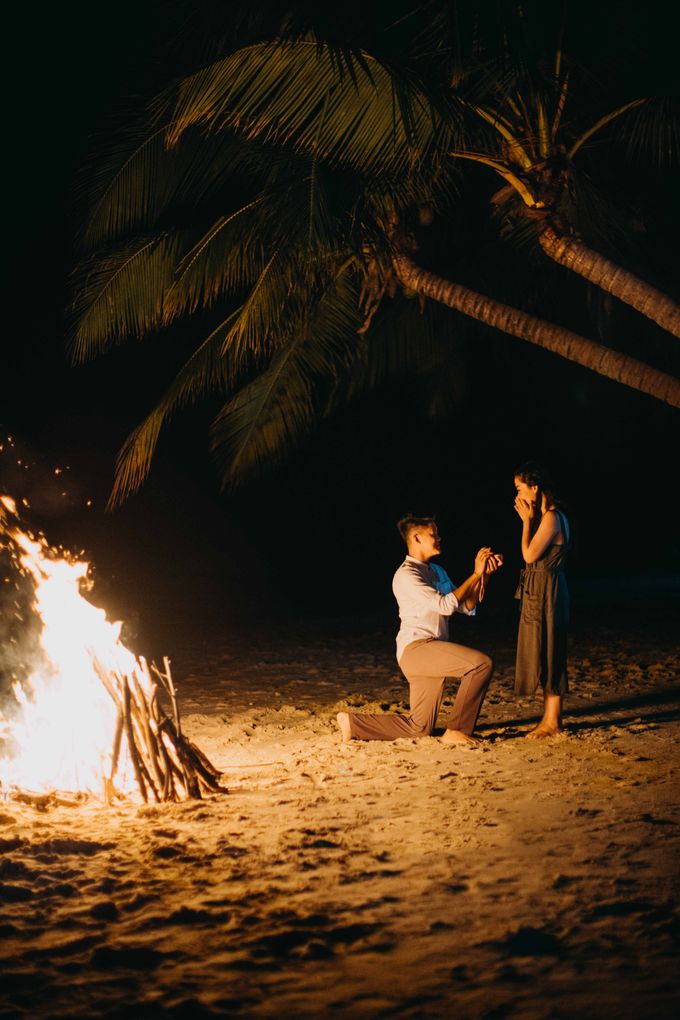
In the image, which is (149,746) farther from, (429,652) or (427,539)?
(427,539)

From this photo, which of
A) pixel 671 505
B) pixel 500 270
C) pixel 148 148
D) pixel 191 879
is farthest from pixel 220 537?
pixel 191 879

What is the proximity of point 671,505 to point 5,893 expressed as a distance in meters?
25.8

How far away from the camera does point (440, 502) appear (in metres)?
27.1

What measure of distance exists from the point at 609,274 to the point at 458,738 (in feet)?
11.8

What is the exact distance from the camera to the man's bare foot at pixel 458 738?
763 cm

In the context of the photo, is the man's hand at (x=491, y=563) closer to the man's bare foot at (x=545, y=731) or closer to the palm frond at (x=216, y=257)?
the man's bare foot at (x=545, y=731)

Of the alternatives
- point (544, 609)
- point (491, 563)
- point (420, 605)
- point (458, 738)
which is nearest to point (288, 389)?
point (420, 605)

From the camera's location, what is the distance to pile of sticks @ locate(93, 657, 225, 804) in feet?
20.9

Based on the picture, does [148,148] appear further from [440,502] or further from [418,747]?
[440,502]

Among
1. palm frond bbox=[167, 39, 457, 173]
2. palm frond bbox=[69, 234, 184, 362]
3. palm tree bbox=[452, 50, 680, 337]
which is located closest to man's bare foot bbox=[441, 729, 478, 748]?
palm tree bbox=[452, 50, 680, 337]

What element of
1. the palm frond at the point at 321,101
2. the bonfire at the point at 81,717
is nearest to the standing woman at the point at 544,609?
the bonfire at the point at 81,717

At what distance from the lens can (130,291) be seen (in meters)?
10.1

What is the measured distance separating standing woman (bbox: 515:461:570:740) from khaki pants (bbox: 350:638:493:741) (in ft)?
1.12

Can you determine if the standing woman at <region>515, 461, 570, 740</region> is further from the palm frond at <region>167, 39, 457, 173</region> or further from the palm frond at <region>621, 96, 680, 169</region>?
the palm frond at <region>621, 96, 680, 169</region>
